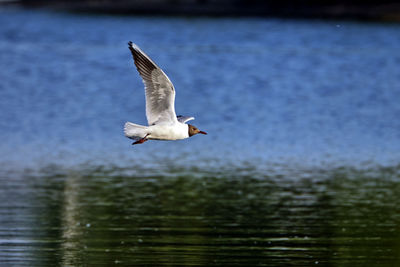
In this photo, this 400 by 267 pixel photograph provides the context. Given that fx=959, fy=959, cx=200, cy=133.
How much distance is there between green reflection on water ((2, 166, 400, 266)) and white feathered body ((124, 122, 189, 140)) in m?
1.43

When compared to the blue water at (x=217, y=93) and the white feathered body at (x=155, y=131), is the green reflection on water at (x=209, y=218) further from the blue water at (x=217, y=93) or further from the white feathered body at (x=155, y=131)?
the blue water at (x=217, y=93)

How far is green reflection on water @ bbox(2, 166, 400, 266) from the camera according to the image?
11.5 metres

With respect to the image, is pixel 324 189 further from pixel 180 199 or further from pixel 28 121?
pixel 28 121

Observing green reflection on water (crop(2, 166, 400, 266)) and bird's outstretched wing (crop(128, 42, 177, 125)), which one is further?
green reflection on water (crop(2, 166, 400, 266))

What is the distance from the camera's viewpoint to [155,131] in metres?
11.1

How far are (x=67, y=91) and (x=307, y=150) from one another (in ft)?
36.1

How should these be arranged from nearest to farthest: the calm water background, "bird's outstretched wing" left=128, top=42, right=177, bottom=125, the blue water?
"bird's outstretched wing" left=128, top=42, right=177, bottom=125
the calm water background
the blue water

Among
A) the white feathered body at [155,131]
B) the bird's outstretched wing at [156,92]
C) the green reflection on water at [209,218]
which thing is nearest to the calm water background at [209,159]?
the green reflection on water at [209,218]

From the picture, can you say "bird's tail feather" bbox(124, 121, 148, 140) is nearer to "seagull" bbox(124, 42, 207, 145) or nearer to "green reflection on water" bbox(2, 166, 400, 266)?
"seagull" bbox(124, 42, 207, 145)

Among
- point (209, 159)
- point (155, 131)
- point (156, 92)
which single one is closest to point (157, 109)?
point (156, 92)

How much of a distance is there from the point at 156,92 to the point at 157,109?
8.3 inches

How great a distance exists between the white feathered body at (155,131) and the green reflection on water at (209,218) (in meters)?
1.43

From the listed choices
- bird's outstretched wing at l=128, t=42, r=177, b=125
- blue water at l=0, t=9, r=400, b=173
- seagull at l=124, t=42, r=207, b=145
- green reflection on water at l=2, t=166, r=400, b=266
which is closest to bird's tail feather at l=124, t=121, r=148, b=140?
seagull at l=124, t=42, r=207, b=145

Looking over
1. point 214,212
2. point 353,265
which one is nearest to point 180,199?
point 214,212
